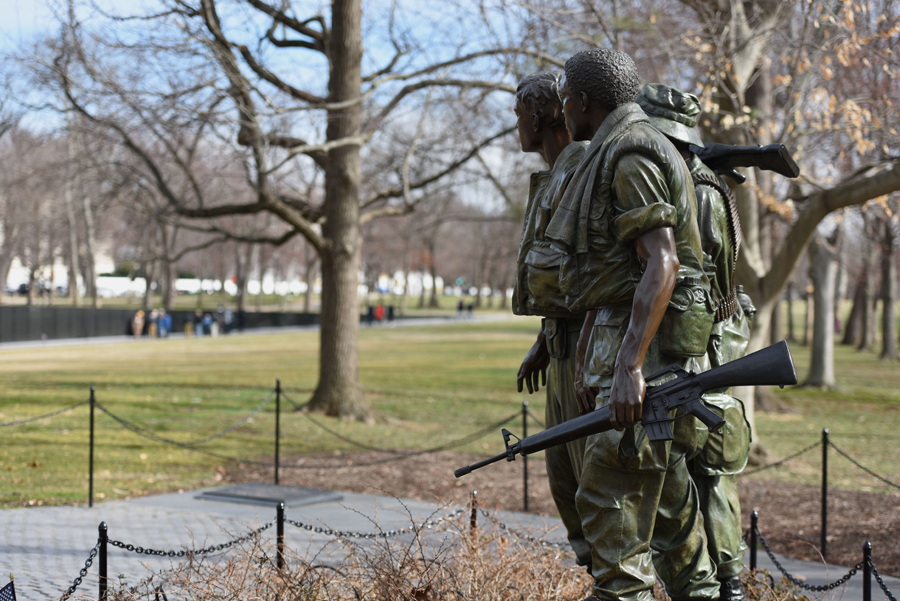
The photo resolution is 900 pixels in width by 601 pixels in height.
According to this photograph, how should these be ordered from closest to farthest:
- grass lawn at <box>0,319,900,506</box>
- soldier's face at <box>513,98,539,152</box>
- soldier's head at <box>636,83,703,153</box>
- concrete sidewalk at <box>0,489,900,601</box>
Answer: soldier's face at <box>513,98,539,152</box> < soldier's head at <box>636,83,703,153</box> < concrete sidewalk at <box>0,489,900,601</box> < grass lawn at <box>0,319,900,506</box>

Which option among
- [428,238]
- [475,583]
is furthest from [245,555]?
[428,238]

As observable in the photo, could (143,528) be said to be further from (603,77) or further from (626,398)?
(603,77)

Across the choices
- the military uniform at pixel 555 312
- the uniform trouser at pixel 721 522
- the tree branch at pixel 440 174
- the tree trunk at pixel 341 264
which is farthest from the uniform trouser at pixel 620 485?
the tree branch at pixel 440 174

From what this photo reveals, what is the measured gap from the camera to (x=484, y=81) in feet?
42.6

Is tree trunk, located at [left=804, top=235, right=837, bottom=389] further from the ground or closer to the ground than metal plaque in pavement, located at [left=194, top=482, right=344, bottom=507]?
further from the ground

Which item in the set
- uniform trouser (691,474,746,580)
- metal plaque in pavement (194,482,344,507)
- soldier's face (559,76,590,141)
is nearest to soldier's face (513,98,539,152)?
soldier's face (559,76,590,141)

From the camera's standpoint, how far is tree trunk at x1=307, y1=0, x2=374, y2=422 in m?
13.8

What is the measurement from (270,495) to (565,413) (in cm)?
549

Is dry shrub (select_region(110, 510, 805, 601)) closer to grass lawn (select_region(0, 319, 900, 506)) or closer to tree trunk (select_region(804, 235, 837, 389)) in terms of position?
grass lawn (select_region(0, 319, 900, 506))

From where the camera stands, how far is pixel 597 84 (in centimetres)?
361

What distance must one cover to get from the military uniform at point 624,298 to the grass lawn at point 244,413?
22.3 feet

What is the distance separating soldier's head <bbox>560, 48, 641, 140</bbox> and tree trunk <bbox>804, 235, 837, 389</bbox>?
18412 mm

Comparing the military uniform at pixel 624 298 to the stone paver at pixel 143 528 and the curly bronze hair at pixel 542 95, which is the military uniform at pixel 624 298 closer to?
the curly bronze hair at pixel 542 95

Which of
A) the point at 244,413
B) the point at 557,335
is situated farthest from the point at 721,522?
the point at 244,413
